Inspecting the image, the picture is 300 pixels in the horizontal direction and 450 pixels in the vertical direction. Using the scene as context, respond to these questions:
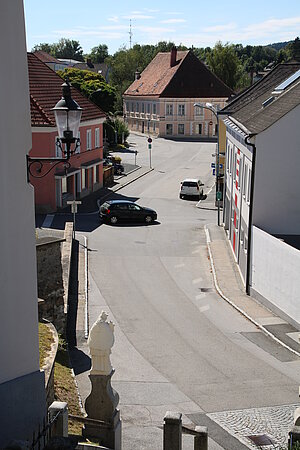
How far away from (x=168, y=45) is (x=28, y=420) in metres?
149

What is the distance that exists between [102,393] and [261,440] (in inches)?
187

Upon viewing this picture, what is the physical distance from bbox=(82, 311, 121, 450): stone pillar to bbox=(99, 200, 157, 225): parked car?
1050 inches

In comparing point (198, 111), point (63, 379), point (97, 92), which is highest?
point (97, 92)

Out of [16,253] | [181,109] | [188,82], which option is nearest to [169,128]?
[181,109]

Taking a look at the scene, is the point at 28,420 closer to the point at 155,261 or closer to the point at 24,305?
the point at 24,305

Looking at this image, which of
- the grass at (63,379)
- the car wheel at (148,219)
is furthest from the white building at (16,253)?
the car wheel at (148,219)

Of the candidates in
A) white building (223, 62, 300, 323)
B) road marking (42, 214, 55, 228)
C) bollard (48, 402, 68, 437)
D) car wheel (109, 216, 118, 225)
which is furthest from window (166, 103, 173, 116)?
bollard (48, 402, 68, 437)

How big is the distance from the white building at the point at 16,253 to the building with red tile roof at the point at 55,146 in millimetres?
24247

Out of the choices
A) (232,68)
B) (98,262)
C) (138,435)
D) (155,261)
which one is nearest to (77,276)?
(98,262)

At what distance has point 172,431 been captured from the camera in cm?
1005

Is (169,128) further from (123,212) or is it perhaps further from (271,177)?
(271,177)

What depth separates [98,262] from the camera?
28516 millimetres

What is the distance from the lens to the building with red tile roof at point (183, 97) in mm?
82312

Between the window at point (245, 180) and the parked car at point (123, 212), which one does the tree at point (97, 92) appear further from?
the window at point (245, 180)
